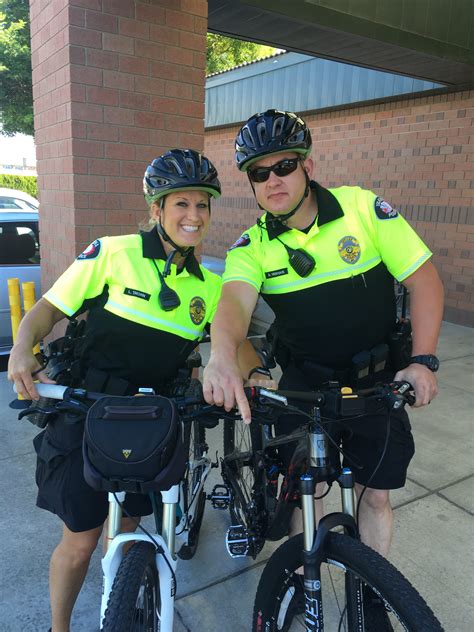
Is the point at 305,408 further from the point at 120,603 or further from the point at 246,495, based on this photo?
the point at 120,603

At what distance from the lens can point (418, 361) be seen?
1.72m

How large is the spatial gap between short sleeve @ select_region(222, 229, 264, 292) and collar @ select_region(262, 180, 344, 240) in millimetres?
77

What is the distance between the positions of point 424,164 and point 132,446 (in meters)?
7.60

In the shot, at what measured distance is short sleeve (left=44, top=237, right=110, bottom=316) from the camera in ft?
6.36

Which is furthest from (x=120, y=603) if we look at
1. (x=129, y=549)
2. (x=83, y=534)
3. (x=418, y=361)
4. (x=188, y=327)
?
(x=418, y=361)

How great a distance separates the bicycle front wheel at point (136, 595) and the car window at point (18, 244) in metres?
4.72

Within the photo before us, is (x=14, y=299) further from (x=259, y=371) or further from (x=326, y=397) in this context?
(x=326, y=397)

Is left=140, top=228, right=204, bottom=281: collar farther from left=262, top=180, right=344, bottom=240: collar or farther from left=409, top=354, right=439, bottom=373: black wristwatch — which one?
left=409, top=354, right=439, bottom=373: black wristwatch

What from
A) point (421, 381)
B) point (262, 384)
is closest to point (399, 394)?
point (421, 381)

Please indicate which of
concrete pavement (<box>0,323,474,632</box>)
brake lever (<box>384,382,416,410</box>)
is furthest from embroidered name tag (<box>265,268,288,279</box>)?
concrete pavement (<box>0,323,474,632</box>)

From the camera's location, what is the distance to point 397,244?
6.46 feet

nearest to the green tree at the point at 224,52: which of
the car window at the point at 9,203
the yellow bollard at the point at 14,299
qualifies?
the car window at the point at 9,203

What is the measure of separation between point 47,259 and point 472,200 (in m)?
5.77

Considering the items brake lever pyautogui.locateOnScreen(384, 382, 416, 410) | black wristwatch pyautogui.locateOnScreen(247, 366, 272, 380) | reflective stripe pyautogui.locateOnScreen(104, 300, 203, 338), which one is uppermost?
reflective stripe pyautogui.locateOnScreen(104, 300, 203, 338)
